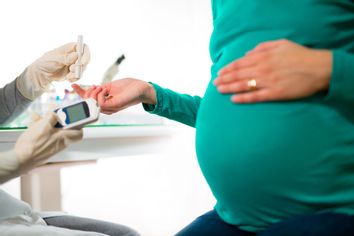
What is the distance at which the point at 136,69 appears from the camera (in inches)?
67.5

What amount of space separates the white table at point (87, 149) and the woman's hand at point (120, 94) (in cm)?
23

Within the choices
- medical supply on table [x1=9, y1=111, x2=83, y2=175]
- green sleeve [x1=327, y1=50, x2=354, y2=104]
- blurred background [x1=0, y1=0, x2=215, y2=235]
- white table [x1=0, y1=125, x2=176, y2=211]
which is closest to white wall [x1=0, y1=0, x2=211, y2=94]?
blurred background [x1=0, y1=0, x2=215, y2=235]

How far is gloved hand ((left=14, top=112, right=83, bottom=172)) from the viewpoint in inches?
20.1

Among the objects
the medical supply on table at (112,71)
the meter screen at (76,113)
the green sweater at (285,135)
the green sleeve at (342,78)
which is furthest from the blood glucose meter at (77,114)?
the medical supply on table at (112,71)

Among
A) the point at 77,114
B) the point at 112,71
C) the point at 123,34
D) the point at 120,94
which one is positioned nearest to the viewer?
the point at 77,114

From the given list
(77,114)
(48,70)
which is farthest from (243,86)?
(48,70)

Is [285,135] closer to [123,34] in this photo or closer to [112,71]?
[112,71]

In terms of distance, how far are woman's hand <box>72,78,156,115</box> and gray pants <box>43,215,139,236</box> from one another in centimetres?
27

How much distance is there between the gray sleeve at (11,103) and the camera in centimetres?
90

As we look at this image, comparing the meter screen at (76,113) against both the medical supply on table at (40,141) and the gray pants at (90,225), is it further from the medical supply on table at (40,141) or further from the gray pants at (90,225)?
the gray pants at (90,225)

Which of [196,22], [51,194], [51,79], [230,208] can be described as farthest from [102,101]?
[196,22]

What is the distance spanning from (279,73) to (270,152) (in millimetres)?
115

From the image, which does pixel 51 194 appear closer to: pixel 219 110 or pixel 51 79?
pixel 51 79

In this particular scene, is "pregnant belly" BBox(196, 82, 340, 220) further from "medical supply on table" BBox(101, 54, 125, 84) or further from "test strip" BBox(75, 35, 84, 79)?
"medical supply on table" BBox(101, 54, 125, 84)
